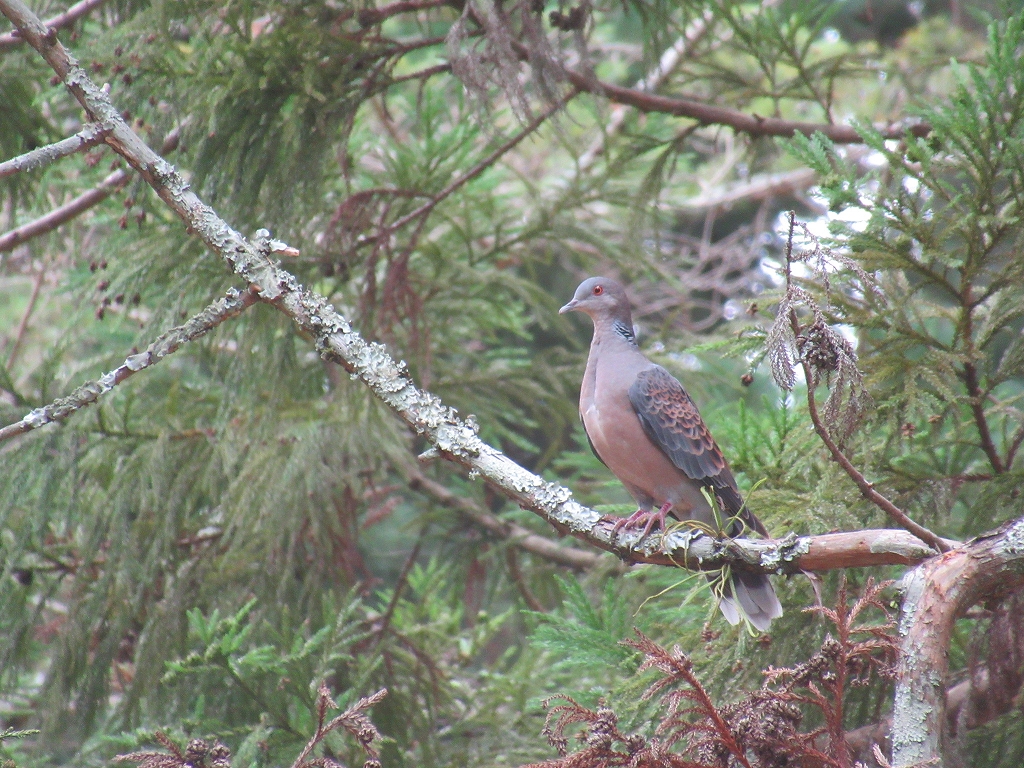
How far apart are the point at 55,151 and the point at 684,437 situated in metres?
2.13

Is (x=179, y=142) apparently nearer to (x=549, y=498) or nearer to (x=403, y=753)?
(x=549, y=498)

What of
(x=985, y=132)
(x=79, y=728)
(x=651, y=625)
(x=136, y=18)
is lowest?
(x=79, y=728)

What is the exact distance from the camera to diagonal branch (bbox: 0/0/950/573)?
2.30 m

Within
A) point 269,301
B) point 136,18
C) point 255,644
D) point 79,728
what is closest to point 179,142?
point 136,18

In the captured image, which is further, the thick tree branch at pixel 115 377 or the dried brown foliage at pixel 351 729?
the thick tree branch at pixel 115 377

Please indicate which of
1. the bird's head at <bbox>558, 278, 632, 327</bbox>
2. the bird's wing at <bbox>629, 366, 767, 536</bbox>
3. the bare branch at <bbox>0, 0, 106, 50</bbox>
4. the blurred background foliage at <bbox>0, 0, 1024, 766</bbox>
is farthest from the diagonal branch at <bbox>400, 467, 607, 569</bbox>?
the bare branch at <bbox>0, 0, 106, 50</bbox>

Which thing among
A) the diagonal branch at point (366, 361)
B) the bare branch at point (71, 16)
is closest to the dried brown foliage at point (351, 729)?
the diagonal branch at point (366, 361)

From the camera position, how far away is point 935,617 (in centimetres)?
183

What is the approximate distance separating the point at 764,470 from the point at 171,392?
8.83 ft

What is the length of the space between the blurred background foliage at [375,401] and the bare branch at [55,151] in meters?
0.66

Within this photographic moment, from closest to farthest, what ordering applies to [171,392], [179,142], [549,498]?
[549,498] → [179,142] → [171,392]

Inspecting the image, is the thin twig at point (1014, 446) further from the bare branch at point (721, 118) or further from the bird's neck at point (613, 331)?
the bare branch at point (721, 118)

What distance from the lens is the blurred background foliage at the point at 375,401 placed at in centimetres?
274

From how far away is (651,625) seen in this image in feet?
10.3
